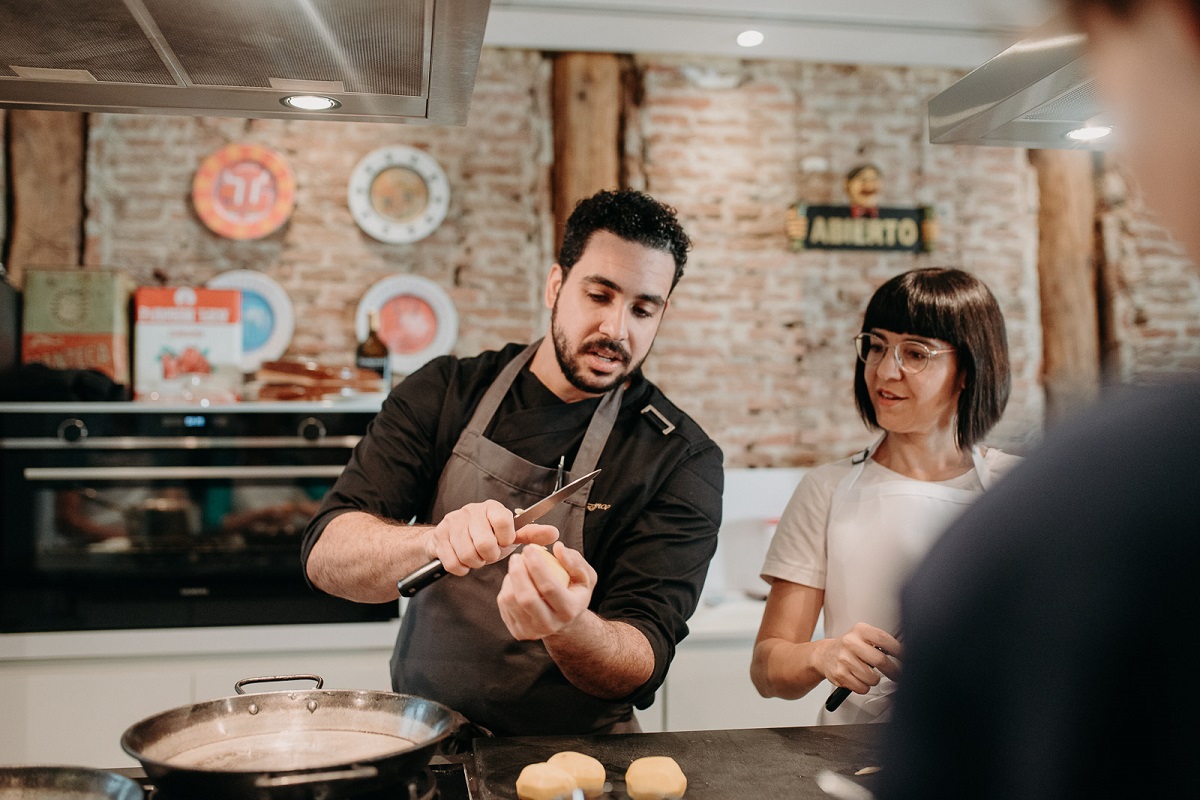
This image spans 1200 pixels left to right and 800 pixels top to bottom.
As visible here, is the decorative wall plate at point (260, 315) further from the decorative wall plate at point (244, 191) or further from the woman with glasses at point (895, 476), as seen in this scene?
the woman with glasses at point (895, 476)

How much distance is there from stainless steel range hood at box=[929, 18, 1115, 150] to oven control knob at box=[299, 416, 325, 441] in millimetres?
2031

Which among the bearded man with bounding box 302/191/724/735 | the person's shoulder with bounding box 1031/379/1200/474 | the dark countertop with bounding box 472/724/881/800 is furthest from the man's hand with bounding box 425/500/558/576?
the person's shoulder with bounding box 1031/379/1200/474

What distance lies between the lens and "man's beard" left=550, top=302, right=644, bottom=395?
1.84 metres

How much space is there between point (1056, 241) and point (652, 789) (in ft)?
12.1

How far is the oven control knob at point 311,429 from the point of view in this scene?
2.83m

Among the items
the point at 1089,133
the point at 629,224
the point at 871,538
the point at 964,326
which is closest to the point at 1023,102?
the point at 1089,133

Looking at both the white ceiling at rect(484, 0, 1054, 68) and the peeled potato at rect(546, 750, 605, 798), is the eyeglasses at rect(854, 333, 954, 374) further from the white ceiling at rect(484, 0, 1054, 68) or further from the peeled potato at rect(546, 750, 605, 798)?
the white ceiling at rect(484, 0, 1054, 68)

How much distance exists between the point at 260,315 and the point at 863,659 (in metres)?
2.85

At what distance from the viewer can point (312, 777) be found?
898 mm

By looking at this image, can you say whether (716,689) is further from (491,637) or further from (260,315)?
(260,315)

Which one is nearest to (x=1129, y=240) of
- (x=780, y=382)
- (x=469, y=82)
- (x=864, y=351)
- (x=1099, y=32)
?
(x=780, y=382)

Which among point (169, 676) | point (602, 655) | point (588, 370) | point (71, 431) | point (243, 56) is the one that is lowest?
point (169, 676)

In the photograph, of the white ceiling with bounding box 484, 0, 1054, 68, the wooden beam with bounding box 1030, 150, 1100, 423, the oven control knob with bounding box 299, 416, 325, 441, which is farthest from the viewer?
the wooden beam with bounding box 1030, 150, 1100, 423

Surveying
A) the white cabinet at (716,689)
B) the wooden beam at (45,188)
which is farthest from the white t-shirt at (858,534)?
the wooden beam at (45,188)
